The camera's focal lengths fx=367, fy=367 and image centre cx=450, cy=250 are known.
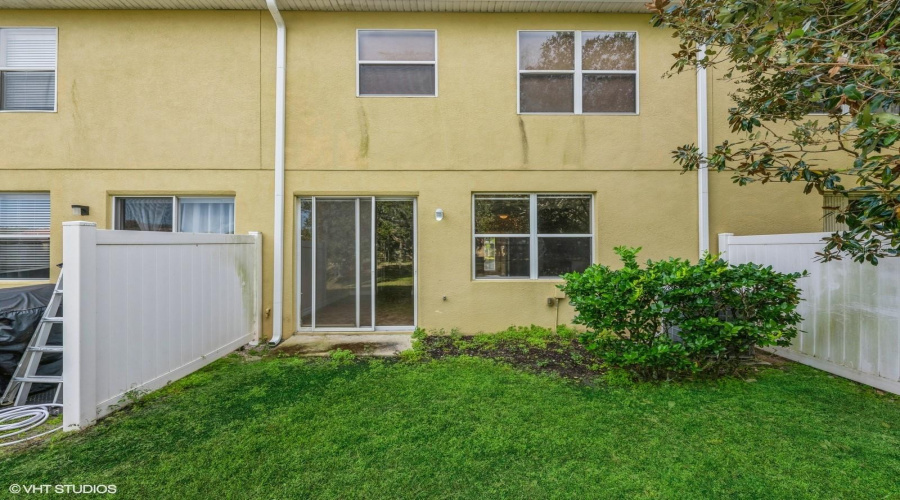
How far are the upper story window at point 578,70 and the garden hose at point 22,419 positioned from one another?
649 cm

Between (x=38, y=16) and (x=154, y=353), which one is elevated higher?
(x=38, y=16)

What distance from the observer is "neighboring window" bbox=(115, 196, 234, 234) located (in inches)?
227

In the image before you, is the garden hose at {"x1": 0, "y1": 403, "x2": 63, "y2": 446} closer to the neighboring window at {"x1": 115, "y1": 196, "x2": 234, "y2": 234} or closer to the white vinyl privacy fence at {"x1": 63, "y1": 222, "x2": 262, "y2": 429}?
the white vinyl privacy fence at {"x1": 63, "y1": 222, "x2": 262, "y2": 429}

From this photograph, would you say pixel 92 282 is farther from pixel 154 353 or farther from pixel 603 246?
pixel 603 246

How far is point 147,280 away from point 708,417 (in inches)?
210

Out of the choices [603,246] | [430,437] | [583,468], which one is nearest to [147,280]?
[430,437]

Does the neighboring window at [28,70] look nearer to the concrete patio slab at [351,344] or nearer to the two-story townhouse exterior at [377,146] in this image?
the two-story townhouse exterior at [377,146]

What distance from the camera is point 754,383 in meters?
3.93

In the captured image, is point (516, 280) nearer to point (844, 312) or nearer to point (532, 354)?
point (532, 354)

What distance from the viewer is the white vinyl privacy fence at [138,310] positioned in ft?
9.56

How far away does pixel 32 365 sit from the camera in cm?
335

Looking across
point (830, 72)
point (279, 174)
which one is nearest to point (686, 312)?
point (830, 72)

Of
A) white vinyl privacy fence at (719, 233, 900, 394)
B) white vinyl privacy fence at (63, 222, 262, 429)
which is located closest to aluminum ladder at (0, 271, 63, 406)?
white vinyl privacy fence at (63, 222, 262, 429)

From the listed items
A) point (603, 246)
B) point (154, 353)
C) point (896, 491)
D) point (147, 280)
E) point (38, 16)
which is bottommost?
point (896, 491)
